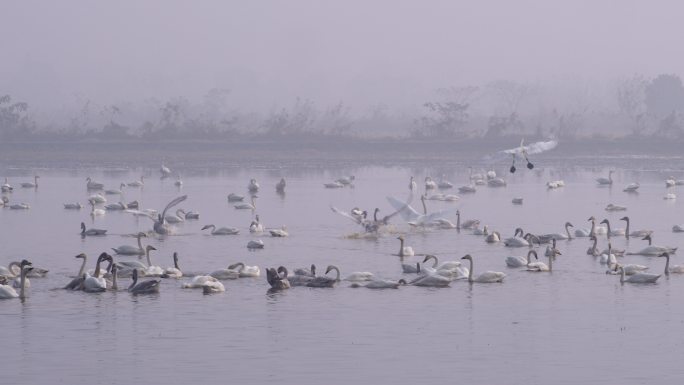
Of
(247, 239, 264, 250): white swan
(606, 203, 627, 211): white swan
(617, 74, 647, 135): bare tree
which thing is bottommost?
(247, 239, 264, 250): white swan

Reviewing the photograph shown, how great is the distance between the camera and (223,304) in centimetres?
2275

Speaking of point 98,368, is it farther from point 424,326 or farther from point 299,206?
point 299,206

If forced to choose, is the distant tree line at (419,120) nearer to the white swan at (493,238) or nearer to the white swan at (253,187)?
the white swan at (493,238)

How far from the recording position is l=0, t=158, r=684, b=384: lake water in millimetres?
17812

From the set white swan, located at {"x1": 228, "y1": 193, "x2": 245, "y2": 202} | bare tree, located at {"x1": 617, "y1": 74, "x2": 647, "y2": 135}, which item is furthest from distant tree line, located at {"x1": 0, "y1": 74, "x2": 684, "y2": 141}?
white swan, located at {"x1": 228, "y1": 193, "x2": 245, "y2": 202}

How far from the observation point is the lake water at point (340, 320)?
1781cm

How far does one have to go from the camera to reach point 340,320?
21.3 meters

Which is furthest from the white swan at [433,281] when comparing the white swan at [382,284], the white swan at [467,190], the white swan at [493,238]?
the white swan at [467,190]

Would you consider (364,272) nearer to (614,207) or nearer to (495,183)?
(614,207)

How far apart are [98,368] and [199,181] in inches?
1555

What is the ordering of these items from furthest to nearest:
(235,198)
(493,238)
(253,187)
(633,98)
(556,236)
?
(633,98), (253,187), (235,198), (556,236), (493,238)

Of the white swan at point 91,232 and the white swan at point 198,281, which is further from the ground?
the white swan at point 91,232

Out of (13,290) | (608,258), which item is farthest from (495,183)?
(13,290)

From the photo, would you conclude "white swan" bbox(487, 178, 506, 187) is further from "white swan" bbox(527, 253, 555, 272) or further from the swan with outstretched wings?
"white swan" bbox(527, 253, 555, 272)
